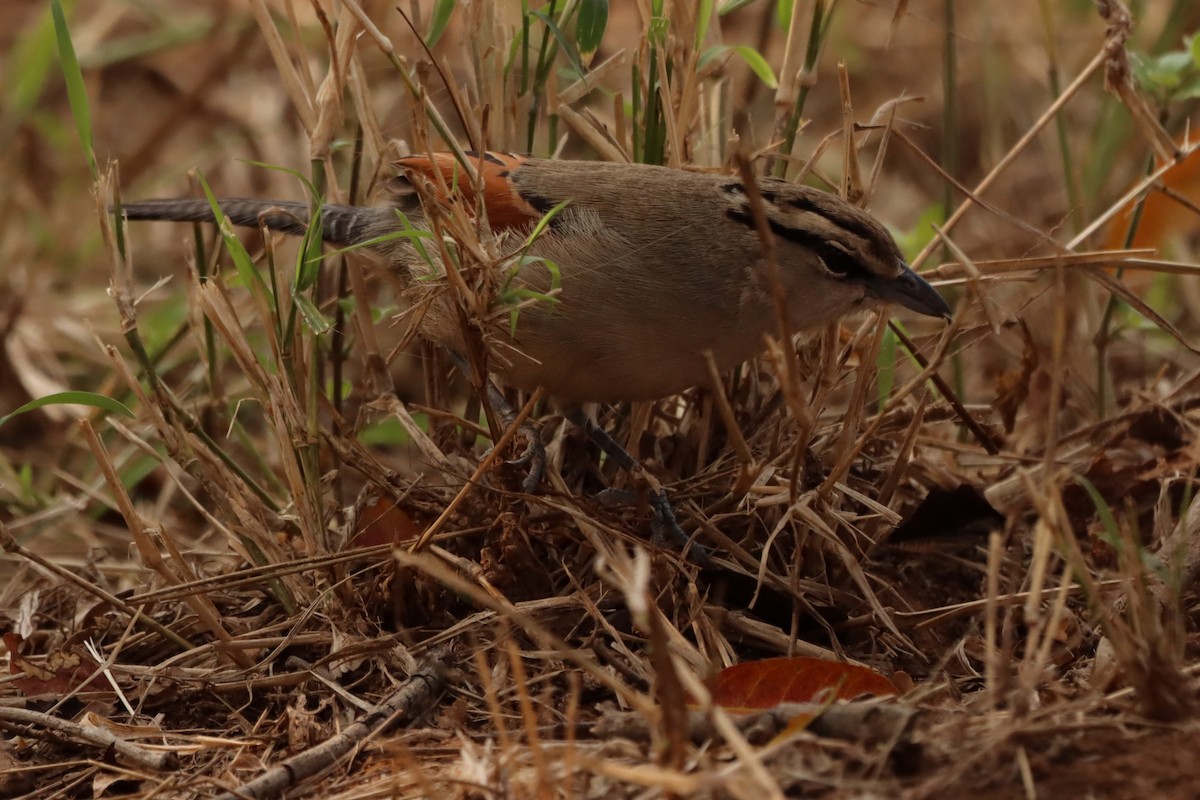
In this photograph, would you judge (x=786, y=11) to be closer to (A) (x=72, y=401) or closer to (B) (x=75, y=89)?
(B) (x=75, y=89)

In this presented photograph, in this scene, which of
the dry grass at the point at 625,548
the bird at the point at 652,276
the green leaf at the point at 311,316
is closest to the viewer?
the dry grass at the point at 625,548

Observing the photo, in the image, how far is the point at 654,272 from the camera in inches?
148

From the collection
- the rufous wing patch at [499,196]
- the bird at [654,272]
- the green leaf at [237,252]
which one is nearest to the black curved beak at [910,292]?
the bird at [654,272]

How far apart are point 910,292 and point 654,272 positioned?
720 millimetres

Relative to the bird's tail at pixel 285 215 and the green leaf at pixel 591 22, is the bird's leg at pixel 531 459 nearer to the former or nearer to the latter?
the bird's tail at pixel 285 215

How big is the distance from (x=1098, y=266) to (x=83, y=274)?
494 cm

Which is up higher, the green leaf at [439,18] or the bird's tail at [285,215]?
the green leaf at [439,18]

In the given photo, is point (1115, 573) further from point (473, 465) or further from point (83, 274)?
point (83, 274)

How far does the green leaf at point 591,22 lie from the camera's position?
11.4 ft

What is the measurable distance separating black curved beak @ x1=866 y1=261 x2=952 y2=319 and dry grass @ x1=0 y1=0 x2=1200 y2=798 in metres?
0.11

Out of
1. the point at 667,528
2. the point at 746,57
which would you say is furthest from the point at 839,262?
the point at 667,528

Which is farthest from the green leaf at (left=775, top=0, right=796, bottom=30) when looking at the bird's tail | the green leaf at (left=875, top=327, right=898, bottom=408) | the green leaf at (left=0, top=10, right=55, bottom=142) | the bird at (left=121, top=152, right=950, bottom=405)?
the green leaf at (left=0, top=10, right=55, bottom=142)

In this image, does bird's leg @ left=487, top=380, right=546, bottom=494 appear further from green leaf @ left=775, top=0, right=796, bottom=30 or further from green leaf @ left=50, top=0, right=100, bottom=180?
green leaf @ left=775, top=0, right=796, bottom=30

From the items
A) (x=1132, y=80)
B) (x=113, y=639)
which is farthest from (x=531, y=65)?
(x=113, y=639)
